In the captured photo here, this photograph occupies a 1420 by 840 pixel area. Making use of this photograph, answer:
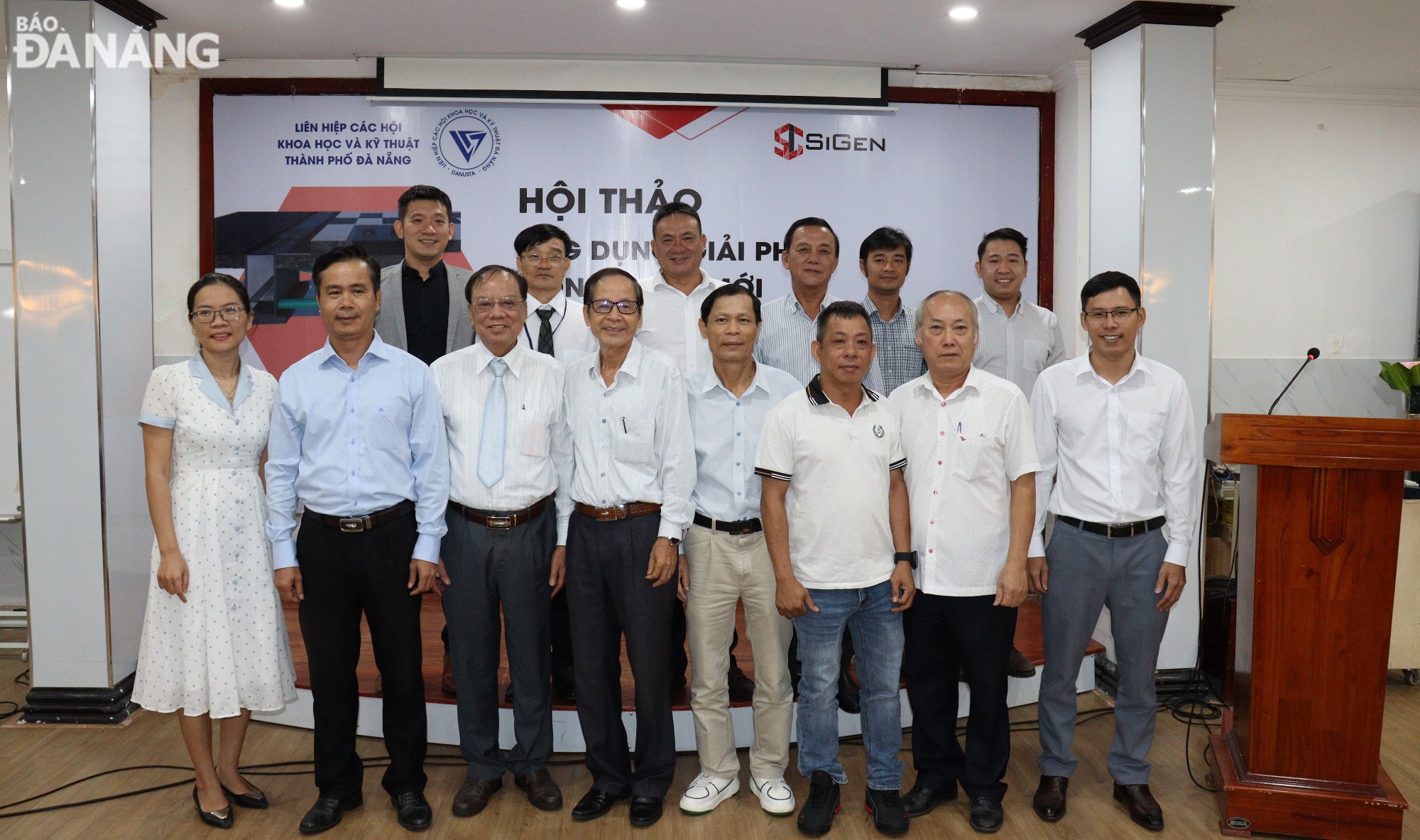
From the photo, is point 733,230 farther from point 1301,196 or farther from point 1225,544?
point 1301,196

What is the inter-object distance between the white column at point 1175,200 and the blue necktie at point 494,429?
118 inches

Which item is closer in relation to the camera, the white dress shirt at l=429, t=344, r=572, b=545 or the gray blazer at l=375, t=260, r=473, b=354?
the white dress shirt at l=429, t=344, r=572, b=545

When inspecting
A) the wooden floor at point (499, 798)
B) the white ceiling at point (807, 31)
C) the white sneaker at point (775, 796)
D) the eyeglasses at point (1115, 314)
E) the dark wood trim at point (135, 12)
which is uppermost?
the white ceiling at point (807, 31)

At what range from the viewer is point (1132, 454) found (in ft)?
9.48

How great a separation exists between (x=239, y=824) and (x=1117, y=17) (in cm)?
503

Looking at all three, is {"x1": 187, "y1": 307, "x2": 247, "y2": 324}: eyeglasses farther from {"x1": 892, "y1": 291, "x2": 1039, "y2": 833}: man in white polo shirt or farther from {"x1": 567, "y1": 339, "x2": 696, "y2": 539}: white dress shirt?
{"x1": 892, "y1": 291, "x2": 1039, "y2": 833}: man in white polo shirt

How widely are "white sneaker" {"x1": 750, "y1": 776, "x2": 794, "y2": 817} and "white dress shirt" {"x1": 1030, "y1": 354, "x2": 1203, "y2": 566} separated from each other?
3.67 feet

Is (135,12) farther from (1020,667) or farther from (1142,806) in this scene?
(1142,806)

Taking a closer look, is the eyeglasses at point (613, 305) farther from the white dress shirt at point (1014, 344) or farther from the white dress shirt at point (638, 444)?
the white dress shirt at point (1014, 344)

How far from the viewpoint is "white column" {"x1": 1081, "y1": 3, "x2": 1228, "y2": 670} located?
4.23 m

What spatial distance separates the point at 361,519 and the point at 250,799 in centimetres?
111

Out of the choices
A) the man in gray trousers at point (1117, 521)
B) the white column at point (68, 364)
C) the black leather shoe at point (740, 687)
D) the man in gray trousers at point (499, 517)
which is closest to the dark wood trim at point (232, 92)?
the white column at point (68, 364)

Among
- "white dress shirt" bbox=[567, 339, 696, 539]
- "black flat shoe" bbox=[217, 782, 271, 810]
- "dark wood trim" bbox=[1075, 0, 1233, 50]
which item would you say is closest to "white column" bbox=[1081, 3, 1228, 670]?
"dark wood trim" bbox=[1075, 0, 1233, 50]

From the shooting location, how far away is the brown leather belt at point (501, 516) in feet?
9.39
